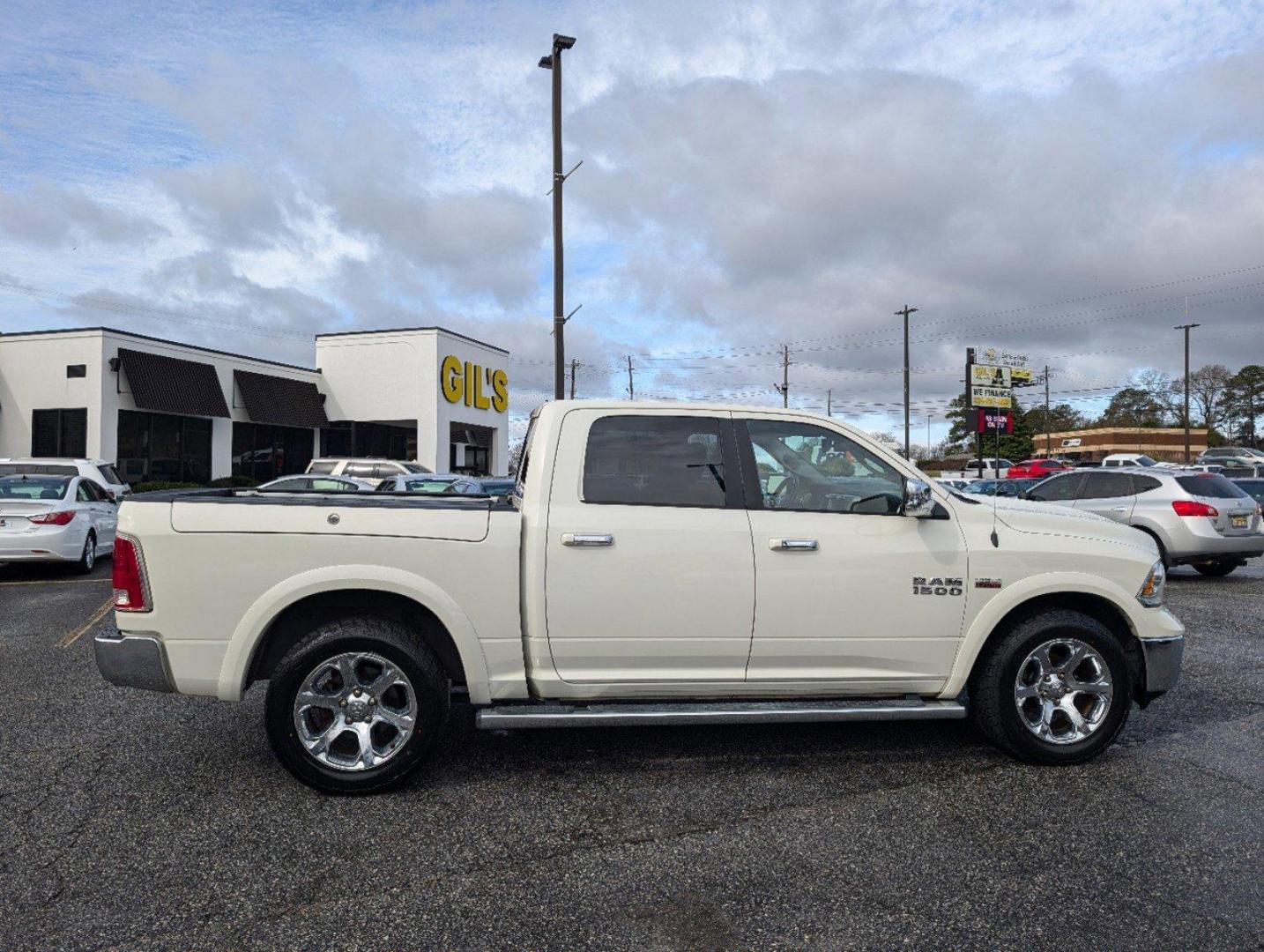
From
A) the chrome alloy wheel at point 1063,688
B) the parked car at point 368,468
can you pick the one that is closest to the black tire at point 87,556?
the parked car at point 368,468

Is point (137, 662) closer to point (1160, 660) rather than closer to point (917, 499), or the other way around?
point (917, 499)

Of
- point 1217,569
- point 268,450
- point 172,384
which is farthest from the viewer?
point 268,450

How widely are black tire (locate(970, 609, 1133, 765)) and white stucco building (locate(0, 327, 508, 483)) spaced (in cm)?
2573

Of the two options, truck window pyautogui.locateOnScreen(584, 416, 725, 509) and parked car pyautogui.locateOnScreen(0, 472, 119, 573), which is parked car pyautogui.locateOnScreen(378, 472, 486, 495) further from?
truck window pyautogui.locateOnScreen(584, 416, 725, 509)

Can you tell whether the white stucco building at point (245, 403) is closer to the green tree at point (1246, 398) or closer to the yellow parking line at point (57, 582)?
the yellow parking line at point (57, 582)

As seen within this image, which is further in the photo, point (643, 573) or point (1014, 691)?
point (1014, 691)

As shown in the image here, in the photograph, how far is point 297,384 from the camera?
31.5 meters

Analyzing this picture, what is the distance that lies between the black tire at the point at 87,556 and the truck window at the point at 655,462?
1093 centimetres

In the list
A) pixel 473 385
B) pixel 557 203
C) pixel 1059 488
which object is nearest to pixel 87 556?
pixel 557 203

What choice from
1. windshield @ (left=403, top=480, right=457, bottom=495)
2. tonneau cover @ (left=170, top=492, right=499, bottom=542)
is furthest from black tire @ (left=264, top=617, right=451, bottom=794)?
windshield @ (left=403, top=480, right=457, bottom=495)

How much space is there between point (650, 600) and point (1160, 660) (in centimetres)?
276

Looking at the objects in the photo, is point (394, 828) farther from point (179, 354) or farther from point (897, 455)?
point (179, 354)

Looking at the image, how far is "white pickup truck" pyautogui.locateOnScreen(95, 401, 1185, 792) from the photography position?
13.6ft

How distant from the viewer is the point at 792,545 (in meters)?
4.41
